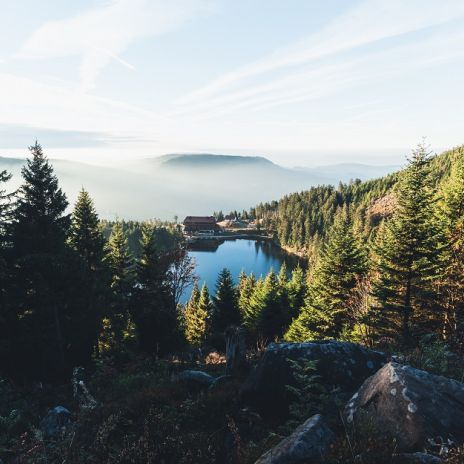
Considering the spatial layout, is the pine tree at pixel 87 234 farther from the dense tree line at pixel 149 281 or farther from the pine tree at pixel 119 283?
the pine tree at pixel 119 283

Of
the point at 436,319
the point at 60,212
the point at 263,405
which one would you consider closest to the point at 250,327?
the point at 436,319

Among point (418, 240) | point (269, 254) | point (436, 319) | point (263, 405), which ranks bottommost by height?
point (269, 254)

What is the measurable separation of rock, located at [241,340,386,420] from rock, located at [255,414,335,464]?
236 cm

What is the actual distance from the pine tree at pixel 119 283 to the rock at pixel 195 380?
58.5 feet

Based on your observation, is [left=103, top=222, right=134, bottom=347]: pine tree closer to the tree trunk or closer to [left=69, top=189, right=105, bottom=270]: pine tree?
[left=69, top=189, right=105, bottom=270]: pine tree

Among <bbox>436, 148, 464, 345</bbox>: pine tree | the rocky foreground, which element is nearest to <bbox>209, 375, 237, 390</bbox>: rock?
the rocky foreground

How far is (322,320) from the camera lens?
26.9 metres

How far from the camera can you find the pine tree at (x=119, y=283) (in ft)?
89.1

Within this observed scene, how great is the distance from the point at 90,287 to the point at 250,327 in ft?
82.5

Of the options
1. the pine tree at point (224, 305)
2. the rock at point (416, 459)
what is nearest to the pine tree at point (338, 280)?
the pine tree at point (224, 305)

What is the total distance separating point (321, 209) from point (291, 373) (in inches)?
5872

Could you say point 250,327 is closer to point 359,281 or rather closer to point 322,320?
point 322,320

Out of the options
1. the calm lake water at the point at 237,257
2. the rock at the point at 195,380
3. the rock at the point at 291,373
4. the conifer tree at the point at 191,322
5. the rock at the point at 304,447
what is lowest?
the calm lake water at the point at 237,257

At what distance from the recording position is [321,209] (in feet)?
494
